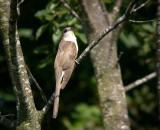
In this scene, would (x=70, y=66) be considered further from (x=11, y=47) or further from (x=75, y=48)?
(x=11, y=47)

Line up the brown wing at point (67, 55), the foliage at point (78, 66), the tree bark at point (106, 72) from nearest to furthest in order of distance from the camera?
the brown wing at point (67, 55) → the tree bark at point (106, 72) → the foliage at point (78, 66)

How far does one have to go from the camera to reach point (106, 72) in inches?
228

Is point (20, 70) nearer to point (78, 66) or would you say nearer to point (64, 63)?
point (64, 63)

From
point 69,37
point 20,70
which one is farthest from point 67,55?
point 20,70

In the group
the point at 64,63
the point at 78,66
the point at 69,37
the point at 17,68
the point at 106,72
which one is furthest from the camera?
the point at 78,66

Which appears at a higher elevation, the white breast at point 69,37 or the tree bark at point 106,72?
the white breast at point 69,37

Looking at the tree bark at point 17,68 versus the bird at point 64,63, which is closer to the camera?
the tree bark at point 17,68

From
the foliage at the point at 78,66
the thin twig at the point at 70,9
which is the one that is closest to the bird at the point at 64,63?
the thin twig at the point at 70,9

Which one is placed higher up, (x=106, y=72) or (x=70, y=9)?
(x=70, y=9)

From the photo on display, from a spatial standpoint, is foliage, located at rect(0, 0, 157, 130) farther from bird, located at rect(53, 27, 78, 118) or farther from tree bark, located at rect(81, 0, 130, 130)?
bird, located at rect(53, 27, 78, 118)

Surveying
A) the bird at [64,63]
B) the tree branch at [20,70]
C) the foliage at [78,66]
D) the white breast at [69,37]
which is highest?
the tree branch at [20,70]

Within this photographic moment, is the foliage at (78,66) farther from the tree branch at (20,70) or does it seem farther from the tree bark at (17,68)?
the tree branch at (20,70)

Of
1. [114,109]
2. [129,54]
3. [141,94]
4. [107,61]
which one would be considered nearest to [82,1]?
[107,61]

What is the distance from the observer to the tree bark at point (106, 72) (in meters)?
5.75
